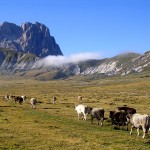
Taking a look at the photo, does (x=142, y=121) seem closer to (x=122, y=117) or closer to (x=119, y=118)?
(x=122, y=117)

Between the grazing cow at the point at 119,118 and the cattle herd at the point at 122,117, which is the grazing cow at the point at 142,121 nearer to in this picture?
the cattle herd at the point at 122,117

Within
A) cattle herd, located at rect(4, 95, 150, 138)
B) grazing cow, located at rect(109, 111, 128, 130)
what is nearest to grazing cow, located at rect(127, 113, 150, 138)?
cattle herd, located at rect(4, 95, 150, 138)

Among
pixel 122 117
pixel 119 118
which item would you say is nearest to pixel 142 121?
pixel 122 117

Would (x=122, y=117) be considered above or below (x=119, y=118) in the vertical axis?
above

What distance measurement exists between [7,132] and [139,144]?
37.7 feet

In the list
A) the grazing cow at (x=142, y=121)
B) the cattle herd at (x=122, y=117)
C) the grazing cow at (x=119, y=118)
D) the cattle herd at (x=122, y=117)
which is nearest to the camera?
the grazing cow at (x=142, y=121)

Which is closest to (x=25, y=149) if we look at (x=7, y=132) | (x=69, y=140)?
(x=69, y=140)

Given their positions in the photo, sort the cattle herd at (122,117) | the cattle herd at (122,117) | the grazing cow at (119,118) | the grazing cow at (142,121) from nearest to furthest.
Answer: the grazing cow at (142,121) < the cattle herd at (122,117) < the cattle herd at (122,117) < the grazing cow at (119,118)

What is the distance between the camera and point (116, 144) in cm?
2575

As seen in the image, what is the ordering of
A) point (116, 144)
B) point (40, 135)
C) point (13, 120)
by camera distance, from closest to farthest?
point (116, 144)
point (40, 135)
point (13, 120)

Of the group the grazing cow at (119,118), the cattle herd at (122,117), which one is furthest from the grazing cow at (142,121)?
the grazing cow at (119,118)

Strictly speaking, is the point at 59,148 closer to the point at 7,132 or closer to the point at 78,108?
the point at 7,132

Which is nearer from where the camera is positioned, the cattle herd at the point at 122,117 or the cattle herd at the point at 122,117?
the cattle herd at the point at 122,117

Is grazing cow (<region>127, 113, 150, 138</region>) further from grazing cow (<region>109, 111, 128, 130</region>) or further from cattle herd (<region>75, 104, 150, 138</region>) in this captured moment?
grazing cow (<region>109, 111, 128, 130</region>)
